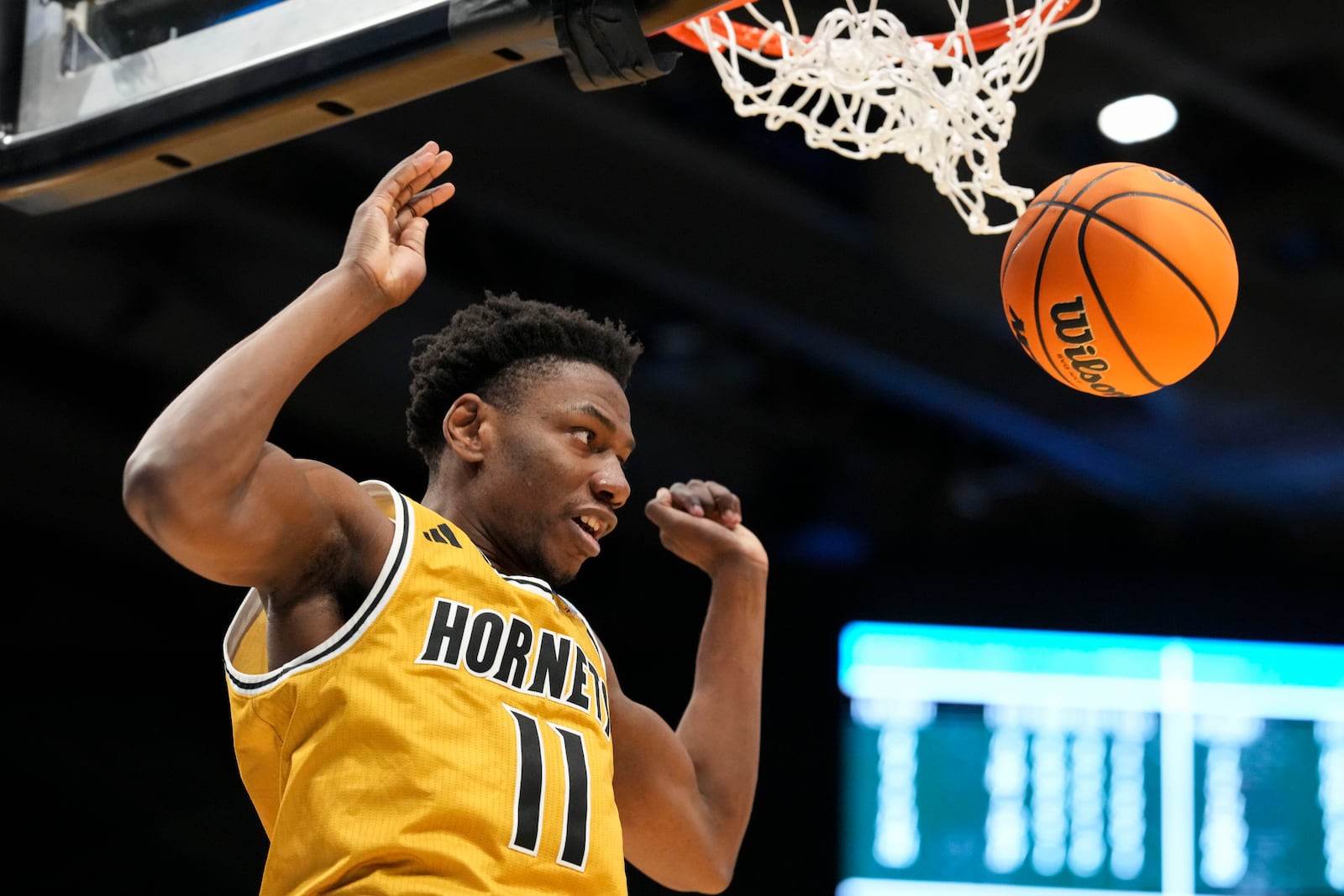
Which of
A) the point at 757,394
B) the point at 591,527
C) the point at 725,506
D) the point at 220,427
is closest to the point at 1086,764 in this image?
the point at 757,394

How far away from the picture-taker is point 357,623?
167 cm

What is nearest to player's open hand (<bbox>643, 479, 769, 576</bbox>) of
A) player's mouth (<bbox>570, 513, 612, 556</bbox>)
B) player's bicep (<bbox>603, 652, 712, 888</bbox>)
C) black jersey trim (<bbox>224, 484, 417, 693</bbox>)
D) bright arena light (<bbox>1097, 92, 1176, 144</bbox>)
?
player's bicep (<bbox>603, 652, 712, 888</bbox>)

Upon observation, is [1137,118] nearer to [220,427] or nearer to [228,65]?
[228,65]

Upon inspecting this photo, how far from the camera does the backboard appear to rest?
6.24 ft

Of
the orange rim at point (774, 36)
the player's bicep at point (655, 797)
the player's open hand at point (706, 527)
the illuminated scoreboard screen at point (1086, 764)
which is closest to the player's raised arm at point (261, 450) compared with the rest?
the player's bicep at point (655, 797)

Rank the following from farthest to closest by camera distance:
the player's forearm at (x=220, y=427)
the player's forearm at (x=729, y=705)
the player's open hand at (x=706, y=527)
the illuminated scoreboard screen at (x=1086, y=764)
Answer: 1. the illuminated scoreboard screen at (x=1086, y=764)
2. the player's open hand at (x=706, y=527)
3. the player's forearm at (x=729, y=705)
4. the player's forearm at (x=220, y=427)

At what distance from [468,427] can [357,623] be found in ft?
1.40

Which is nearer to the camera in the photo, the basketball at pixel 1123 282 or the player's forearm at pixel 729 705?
the basketball at pixel 1123 282

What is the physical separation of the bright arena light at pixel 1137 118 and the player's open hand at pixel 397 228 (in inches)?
121

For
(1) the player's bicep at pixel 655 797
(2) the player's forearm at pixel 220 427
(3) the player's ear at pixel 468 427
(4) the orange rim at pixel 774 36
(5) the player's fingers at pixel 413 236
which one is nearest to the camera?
(2) the player's forearm at pixel 220 427

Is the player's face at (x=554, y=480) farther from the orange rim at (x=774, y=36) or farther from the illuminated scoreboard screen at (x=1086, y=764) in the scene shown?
the illuminated scoreboard screen at (x=1086, y=764)

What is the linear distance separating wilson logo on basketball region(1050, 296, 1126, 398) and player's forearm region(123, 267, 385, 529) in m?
1.03

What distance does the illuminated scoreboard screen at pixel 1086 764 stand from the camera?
4.76 m

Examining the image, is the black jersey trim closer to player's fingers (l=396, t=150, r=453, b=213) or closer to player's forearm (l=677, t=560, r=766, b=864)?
player's fingers (l=396, t=150, r=453, b=213)
